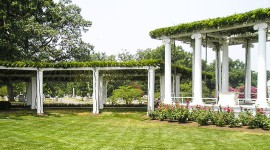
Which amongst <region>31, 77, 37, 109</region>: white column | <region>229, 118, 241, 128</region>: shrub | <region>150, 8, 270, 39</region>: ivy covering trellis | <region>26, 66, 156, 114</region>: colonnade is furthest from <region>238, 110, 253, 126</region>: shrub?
<region>31, 77, 37, 109</region>: white column

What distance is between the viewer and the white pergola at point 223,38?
56.1ft

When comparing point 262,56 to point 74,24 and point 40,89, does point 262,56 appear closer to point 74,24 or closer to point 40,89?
point 40,89

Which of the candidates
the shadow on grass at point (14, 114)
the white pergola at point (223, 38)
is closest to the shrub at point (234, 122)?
the white pergola at point (223, 38)

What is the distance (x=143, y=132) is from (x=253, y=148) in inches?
213

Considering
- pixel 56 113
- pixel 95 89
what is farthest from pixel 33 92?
pixel 95 89

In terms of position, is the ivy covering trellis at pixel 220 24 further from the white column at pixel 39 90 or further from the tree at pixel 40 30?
the tree at pixel 40 30

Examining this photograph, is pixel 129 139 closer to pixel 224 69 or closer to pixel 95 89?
pixel 95 89

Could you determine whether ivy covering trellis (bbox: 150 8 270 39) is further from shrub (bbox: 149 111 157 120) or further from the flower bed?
shrub (bbox: 149 111 157 120)

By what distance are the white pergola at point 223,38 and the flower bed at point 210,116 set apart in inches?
42.4

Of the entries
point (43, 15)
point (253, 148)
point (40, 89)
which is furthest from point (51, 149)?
point (43, 15)

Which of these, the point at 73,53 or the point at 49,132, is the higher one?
the point at 73,53

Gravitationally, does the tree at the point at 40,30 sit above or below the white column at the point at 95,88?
above

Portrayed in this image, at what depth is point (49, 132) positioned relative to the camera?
574 inches

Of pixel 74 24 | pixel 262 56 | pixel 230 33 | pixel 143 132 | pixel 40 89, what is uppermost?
pixel 74 24
